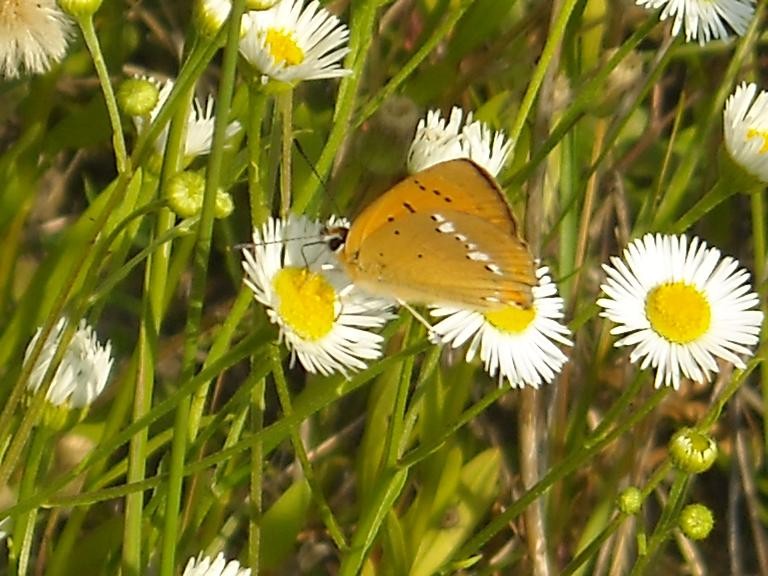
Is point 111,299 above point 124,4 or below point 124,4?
below

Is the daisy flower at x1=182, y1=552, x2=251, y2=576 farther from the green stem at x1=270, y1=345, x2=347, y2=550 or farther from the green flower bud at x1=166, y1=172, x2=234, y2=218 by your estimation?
the green flower bud at x1=166, y1=172, x2=234, y2=218

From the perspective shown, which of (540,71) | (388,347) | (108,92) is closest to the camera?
(108,92)

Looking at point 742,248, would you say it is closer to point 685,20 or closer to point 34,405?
point 685,20

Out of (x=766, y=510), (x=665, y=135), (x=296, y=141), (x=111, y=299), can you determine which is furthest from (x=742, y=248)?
(x=111, y=299)

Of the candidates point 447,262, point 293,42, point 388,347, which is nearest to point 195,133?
point 293,42

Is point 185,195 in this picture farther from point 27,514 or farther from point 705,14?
point 705,14

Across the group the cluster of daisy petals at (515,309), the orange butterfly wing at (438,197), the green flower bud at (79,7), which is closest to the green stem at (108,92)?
the green flower bud at (79,7)

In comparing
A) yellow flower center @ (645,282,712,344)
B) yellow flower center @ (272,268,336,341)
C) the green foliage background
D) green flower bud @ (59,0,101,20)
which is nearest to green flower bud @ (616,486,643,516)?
the green foliage background

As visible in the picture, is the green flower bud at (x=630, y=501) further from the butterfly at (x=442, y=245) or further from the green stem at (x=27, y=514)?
the green stem at (x=27, y=514)
